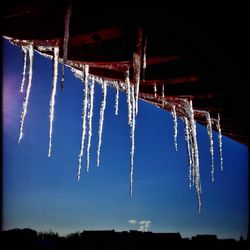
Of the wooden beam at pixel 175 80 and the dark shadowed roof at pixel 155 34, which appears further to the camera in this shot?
the wooden beam at pixel 175 80

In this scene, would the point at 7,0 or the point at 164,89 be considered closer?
the point at 7,0

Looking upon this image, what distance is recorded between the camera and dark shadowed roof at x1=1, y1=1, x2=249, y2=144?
2879 millimetres

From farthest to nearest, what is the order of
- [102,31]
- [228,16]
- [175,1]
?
[102,31], [228,16], [175,1]

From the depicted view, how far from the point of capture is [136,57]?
4.21 m

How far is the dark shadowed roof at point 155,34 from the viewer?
288cm

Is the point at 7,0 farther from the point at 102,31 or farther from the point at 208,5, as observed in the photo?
the point at 208,5

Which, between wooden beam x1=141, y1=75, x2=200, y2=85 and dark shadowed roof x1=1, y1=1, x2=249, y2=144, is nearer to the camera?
dark shadowed roof x1=1, y1=1, x2=249, y2=144

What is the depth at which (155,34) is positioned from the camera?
325 centimetres

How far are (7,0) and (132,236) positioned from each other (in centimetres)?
571

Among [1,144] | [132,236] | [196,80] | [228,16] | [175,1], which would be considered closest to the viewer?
[1,144]

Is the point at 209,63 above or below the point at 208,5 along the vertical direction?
below

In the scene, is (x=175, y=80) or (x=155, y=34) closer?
(x=155, y=34)

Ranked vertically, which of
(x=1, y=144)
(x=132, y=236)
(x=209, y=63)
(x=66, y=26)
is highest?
(x=66, y=26)

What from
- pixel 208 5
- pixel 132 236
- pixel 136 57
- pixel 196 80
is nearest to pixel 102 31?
pixel 136 57
